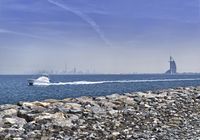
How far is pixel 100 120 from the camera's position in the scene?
56.1ft

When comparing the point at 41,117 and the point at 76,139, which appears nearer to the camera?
the point at 76,139

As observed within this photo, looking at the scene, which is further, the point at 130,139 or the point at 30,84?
the point at 30,84

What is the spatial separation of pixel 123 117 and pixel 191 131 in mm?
3237

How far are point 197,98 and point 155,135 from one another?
11856 millimetres

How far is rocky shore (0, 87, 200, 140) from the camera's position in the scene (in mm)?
14820

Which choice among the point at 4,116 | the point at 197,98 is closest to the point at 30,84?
the point at 197,98

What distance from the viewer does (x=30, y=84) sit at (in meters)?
125

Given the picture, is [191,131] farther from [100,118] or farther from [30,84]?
[30,84]

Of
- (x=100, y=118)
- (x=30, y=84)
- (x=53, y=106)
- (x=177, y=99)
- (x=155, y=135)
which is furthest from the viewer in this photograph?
(x=30, y=84)

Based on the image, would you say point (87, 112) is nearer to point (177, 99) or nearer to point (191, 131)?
point (191, 131)

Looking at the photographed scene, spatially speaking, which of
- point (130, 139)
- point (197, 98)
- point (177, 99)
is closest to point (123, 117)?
point (130, 139)

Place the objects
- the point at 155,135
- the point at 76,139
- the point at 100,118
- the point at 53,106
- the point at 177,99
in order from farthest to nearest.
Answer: the point at 177,99, the point at 53,106, the point at 100,118, the point at 155,135, the point at 76,139

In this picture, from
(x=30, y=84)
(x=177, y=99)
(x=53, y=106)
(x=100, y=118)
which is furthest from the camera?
(x=30, y=84)

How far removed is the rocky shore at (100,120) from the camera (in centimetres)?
1482
